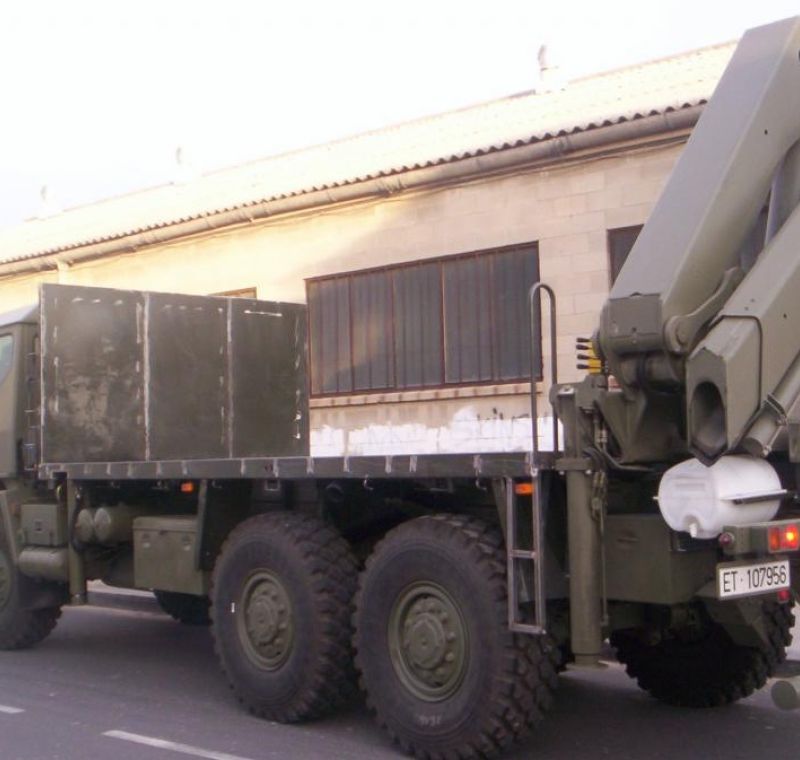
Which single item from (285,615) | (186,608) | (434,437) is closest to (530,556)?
(285,615)

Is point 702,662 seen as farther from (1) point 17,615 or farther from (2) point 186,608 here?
(1) point 17,615

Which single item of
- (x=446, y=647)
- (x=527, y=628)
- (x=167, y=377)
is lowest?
(x=446, y=647)

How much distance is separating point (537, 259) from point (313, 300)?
3598 mm

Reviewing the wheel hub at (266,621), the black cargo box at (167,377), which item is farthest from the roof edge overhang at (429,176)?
the wheel hub at (266,621)

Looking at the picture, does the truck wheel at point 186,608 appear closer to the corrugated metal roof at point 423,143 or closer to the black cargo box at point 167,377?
the black cargo box at point 167,377

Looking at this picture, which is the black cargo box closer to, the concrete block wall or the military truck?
the military truck

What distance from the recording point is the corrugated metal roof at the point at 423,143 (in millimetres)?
13898

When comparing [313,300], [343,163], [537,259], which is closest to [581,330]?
[537,259]

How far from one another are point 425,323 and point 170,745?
8706mm

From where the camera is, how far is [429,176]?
48.1 ft

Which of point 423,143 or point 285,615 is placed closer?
point 285,615

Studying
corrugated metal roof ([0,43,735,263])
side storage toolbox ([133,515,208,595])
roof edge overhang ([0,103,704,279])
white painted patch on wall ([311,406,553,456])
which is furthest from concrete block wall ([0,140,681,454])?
side storage toolbox ([133,515,208,595])

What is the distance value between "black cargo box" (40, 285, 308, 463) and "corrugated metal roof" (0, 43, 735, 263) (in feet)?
15.2

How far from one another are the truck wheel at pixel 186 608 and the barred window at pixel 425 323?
4.70 meters
